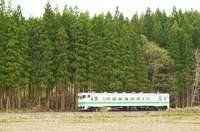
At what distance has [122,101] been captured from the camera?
4650cm

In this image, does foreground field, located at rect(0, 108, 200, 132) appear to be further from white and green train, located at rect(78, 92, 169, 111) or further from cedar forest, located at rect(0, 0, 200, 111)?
cedar forest, located at rect(0, 0, 200, 111)

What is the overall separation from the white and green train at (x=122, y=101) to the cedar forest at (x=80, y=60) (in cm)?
264

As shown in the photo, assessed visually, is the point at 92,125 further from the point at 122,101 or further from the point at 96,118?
the point at 122,101

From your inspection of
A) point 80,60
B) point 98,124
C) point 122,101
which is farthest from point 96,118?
point 80,60

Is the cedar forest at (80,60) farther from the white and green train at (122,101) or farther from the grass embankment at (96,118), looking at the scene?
the grass embankment at (96,118)

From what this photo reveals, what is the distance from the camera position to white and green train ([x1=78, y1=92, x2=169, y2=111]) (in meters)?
43.8

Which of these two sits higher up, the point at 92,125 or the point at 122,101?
the point at 122,101

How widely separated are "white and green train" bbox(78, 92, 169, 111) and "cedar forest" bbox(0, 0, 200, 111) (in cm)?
264

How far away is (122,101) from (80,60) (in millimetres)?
8686

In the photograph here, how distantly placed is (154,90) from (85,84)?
739 inches

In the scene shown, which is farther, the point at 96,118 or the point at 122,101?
the point at 122,101

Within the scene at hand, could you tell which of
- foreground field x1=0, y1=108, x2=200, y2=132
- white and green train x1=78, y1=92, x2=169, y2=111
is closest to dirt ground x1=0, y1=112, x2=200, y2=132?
foreground field x1=0, y1=108, x2=200, y2=132

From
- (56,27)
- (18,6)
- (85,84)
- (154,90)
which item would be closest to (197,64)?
(154,90)

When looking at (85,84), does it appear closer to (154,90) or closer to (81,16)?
(81,16)
